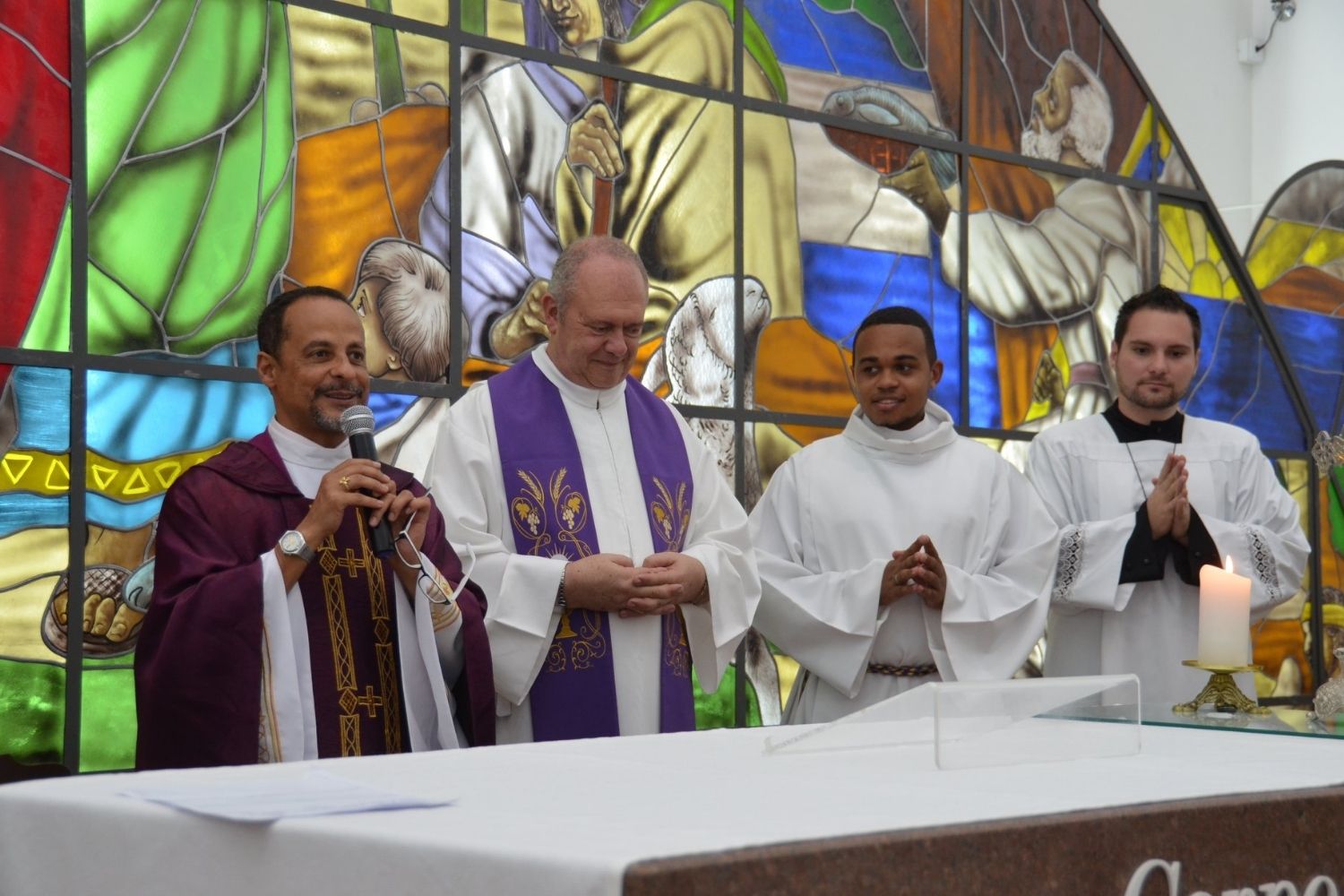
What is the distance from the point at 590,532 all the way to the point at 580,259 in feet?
2.21

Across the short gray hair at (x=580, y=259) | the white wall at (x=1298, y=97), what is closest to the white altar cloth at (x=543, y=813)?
the short gray hair at (x=580, y=259)

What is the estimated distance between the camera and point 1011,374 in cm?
727

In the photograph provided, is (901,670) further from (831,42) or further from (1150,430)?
(831,42)

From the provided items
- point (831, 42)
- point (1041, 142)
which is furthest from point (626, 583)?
Answer: point (1041, 142)

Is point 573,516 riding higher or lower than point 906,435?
lower

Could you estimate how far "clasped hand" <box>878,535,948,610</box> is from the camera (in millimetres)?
4453

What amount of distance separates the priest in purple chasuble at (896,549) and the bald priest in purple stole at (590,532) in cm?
39

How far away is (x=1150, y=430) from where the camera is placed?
532 cm

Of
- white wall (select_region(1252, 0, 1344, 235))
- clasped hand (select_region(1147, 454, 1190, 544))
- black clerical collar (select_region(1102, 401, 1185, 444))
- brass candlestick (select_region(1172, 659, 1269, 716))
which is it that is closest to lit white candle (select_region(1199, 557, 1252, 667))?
brass candlestick (select_region(1172, 659, 1269, 716))

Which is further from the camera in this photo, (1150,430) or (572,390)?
(1150,430)

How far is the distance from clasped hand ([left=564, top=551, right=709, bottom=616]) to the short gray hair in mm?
660

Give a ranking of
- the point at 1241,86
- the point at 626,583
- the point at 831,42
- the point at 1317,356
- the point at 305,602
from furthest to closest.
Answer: the point at 1241,86 < the point at 1317,356 < the point at 831,42 < the point at 626,583 < the point at 305,602

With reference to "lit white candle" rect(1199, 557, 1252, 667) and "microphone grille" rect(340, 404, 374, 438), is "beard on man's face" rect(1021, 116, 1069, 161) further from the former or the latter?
"microphone grille" rect(340, 404, 374, 438)

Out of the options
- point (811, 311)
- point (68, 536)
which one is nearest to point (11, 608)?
point (68, 536)
